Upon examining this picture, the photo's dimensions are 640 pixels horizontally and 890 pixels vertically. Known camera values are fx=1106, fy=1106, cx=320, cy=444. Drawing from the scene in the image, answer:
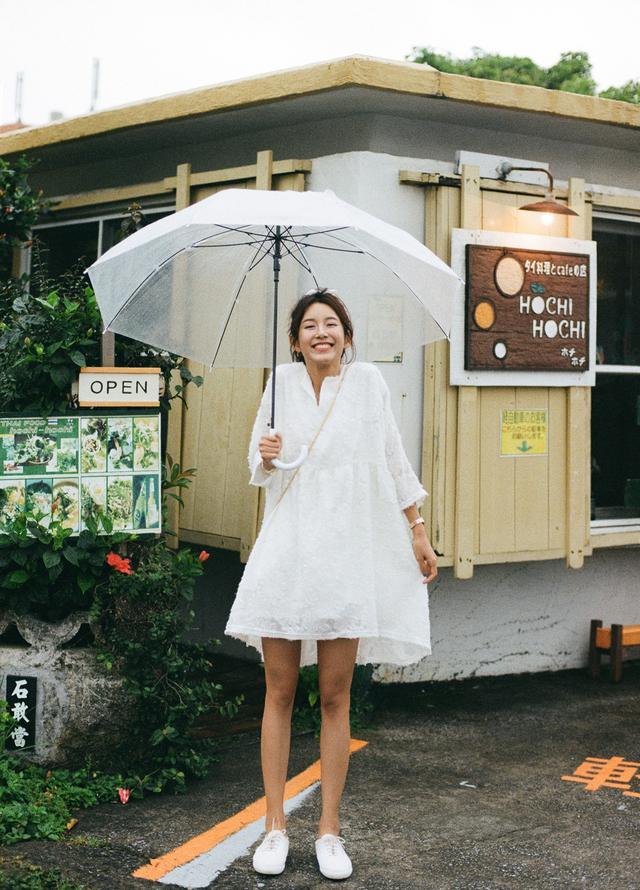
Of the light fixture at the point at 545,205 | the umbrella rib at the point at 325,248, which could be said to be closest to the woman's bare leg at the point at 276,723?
the umbrella rib at the point at 325,248

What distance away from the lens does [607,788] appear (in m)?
4.84

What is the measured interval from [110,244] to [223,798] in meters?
4.16

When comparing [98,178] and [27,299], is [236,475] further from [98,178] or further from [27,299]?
[98,178]

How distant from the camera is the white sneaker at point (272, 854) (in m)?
3.81

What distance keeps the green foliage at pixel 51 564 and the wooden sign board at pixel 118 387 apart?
0.52m

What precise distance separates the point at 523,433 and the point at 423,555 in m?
2.40

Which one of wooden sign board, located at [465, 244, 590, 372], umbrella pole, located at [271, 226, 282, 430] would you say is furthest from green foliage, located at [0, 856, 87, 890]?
wooden sign board, located at [465, 244, 590, 372]

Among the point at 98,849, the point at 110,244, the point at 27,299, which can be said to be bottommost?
the point at 98,849

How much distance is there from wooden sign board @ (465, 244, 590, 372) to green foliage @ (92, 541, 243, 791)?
2.25 metres

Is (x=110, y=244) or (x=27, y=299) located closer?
(x=27, y=299)

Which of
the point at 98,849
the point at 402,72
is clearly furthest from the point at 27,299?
the point at 98,849

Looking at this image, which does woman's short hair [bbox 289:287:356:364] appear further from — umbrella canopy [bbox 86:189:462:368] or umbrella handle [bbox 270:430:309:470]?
umbrella handle [bbox 270:430:309:470]

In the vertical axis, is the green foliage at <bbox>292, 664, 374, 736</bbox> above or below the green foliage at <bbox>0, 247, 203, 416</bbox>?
below

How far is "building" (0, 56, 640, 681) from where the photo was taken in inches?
→ 234
